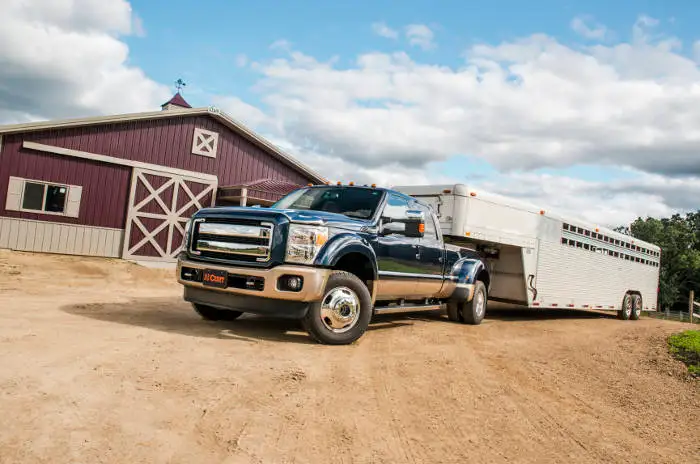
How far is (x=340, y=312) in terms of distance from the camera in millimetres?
6574

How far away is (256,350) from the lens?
584cm

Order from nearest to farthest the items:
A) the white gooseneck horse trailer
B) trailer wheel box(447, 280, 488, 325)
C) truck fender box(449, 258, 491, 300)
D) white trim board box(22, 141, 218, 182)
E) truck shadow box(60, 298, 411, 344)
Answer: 1. truck shadow box(60, 298, 411, 344)
2. truck fender box(449, 258, 491, 300)
3. trailer wheel box(447, 280, 488, 325)
4. the white gooseneck horse trailer
5. white trim board box(22, 141, 218, 182)

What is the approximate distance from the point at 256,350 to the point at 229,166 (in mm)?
13322

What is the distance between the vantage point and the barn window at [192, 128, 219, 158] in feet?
57.3

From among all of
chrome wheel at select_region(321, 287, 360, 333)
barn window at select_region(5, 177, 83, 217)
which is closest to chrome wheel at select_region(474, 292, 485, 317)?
chrome wheel at select_region(321, 287, 360, 333)

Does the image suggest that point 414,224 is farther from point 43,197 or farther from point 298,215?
point 43,197

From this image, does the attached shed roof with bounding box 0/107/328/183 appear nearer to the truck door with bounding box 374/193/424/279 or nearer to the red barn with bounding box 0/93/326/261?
the red barn with bounding box 0/93/326/261

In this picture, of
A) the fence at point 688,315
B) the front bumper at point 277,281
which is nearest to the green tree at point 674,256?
the fence at point 688,315

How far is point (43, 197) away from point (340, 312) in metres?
11.6

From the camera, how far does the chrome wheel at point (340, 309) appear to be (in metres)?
6.47

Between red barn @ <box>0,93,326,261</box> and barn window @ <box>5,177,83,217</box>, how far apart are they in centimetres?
2

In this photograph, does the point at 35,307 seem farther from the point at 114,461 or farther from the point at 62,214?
the point at 62,214

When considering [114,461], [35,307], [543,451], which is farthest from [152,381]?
[35,307]

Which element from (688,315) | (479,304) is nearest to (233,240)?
(479,304)
